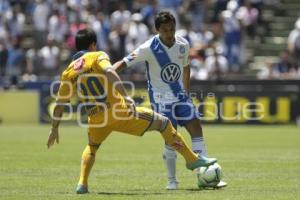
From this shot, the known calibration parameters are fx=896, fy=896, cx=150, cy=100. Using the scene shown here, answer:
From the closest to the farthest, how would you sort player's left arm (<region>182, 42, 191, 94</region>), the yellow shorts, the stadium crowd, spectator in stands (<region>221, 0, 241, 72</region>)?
the yellow shorts, player's left arm (<region>182, 42, 191, 94</region>), the stadium crowd, spectator in stands (<region>221, 0, 241, 72</region>)

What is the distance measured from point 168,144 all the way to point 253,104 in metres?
16.1

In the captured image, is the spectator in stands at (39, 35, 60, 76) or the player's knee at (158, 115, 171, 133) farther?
the spectator in stands at (39, 35, 60, 76)

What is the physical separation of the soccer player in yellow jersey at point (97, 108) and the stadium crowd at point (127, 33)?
1744 cm

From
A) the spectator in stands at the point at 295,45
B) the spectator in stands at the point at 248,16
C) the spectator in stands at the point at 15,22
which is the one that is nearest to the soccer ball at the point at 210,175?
the spectator in stands at the point at 295,45

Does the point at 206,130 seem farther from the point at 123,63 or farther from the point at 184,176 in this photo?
the point at 123,63

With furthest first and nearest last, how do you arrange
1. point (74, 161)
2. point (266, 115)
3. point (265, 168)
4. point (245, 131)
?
point (266, 115) < point (245, 131) < point (74, 161) < point (265, 168)

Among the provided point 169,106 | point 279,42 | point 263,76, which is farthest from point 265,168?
point 279,42

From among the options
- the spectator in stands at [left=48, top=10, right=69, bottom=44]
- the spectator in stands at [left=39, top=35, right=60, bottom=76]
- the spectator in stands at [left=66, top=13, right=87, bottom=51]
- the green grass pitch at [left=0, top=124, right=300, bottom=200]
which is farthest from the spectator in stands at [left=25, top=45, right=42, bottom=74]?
the green grass pitch at [left=0, top=124, right=300, bottom=200]

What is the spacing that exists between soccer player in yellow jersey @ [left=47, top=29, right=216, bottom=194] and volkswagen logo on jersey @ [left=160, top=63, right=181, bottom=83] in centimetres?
87

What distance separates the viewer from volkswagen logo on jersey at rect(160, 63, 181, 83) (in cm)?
1231

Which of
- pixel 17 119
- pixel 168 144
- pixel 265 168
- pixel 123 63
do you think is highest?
pixel 123 63

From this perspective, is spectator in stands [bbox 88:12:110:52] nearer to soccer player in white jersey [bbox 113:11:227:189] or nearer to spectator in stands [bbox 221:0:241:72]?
spectator in stands [bbox 221:0:241:72]

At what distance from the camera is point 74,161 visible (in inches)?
654

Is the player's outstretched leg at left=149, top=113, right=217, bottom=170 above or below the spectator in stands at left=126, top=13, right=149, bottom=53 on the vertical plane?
above
